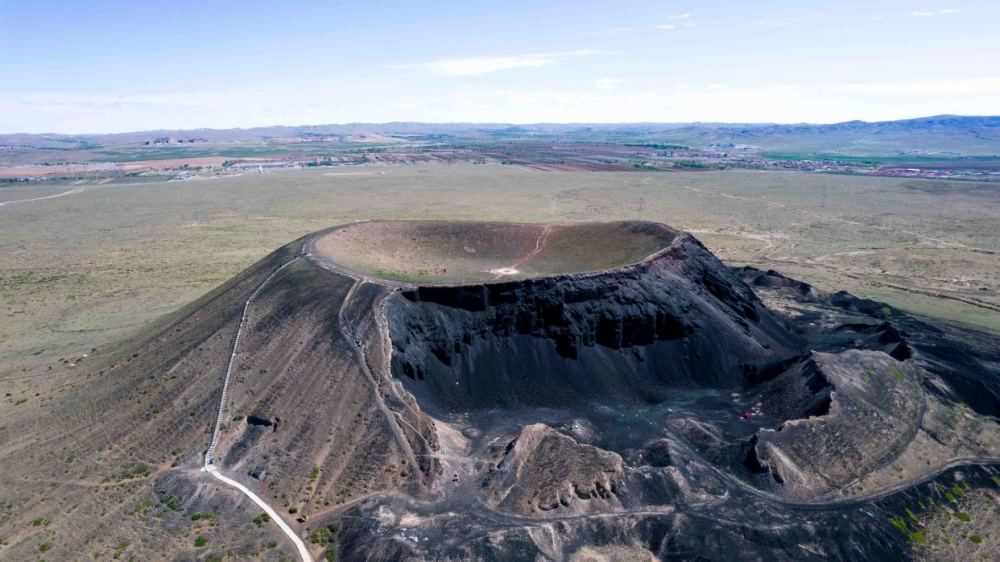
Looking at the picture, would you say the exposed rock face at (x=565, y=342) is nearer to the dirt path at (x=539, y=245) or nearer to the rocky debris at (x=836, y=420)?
the rocky debris at (x=836, y=420)

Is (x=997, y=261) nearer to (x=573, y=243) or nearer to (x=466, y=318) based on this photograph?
(x=573, y=243)

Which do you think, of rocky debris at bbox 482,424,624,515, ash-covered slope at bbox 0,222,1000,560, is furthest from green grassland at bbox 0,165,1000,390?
rocky debris at bbox 482,424,624,515

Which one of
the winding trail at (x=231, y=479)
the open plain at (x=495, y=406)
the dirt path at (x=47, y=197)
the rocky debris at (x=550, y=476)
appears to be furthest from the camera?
the dirt path at (x=47, y=197)

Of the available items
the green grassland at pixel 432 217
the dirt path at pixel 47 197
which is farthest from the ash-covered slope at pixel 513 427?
the dirt path at pixel 47 197

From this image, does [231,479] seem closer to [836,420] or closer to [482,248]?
[482,248]

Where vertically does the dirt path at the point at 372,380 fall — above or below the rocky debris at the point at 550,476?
above

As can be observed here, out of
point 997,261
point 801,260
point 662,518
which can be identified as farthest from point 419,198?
point 662,518

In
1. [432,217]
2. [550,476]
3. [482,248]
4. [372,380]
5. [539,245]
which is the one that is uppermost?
[539,245]

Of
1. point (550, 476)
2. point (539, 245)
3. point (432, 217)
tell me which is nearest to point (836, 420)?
point (550, 476)
